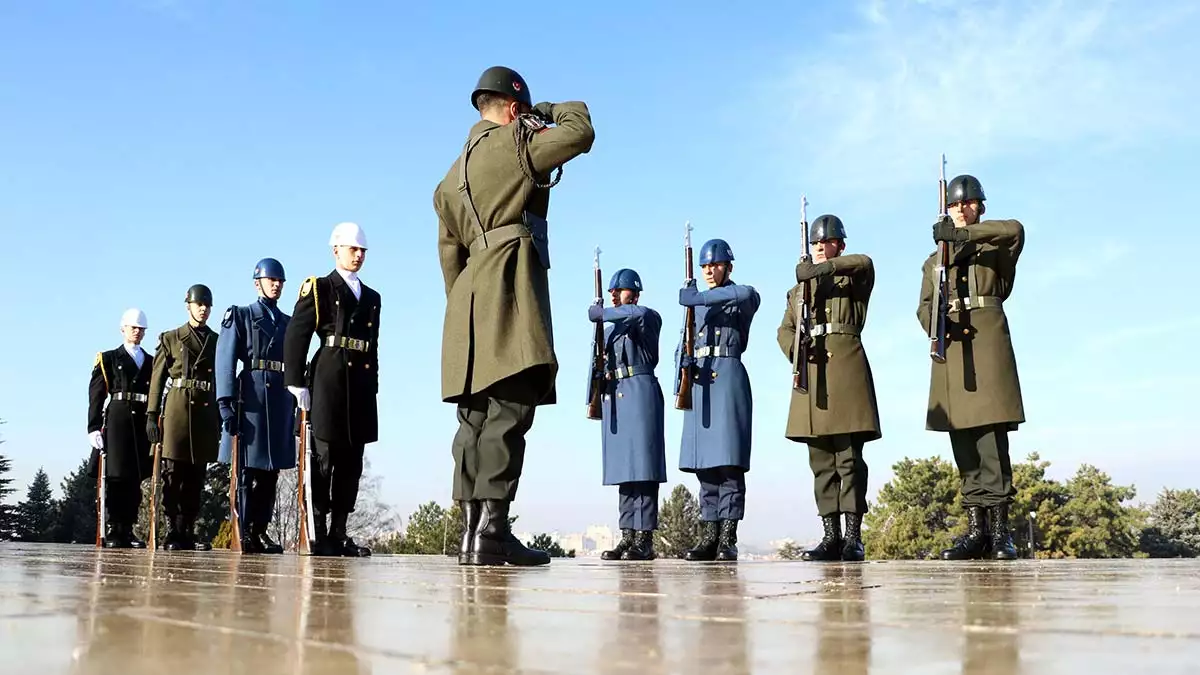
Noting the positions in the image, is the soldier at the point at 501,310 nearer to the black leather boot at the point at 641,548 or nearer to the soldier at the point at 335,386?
the soldier at the point at 335,386

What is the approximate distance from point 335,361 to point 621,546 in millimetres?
2698

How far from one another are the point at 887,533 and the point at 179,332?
51.3 meters

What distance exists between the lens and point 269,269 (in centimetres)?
1024

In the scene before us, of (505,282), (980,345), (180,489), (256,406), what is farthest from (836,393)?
(180,489)

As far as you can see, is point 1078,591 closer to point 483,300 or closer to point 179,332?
point 483,300

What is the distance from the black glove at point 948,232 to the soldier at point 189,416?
702cm

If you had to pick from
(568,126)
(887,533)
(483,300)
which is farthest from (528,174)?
(887,533)

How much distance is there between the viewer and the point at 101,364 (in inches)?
492

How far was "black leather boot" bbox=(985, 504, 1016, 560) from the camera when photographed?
6887 millimetres

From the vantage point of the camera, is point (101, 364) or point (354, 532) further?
point (354, 532)

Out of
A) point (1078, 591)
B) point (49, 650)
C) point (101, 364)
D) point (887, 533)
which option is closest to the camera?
point (49, 650)

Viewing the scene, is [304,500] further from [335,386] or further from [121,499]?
[121,499]

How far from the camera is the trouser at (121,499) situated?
12312mm

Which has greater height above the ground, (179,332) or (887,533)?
(179,332)
